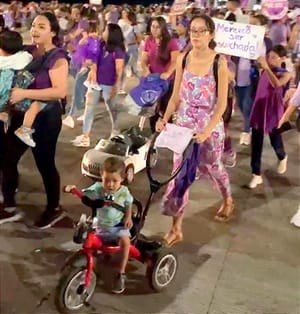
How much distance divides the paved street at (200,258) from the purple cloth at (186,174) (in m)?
0.36

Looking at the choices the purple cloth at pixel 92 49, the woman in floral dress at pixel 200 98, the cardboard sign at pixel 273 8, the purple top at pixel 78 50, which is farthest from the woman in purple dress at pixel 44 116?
the cardboard sign at pixel 273 8

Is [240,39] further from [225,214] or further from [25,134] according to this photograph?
[25,134]

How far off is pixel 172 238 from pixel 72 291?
1132mm

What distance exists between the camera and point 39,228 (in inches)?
167

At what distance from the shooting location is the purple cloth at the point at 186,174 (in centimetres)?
391

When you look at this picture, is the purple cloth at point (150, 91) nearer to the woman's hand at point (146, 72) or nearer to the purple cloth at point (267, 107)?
the woman's hand at point (146, 72)

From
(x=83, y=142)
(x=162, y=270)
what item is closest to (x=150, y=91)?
(x=83, y=142)

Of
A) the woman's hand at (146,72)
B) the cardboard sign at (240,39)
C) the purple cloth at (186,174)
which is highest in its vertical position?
the cardboard sign at (240,39)

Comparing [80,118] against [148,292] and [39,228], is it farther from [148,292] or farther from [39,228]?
[148,292]

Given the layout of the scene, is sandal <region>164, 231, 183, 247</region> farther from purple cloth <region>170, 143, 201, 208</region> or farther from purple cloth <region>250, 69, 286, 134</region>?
purple cloth <region>250, 69, 286, 134</region>

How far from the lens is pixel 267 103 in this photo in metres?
5.19

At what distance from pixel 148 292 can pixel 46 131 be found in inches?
52.4

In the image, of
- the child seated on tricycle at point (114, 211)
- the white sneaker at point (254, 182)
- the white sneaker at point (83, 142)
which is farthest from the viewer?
the white sneaker at point (83, 142)

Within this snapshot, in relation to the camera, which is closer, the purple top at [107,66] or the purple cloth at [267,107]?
the purple cloth at [267,107]
